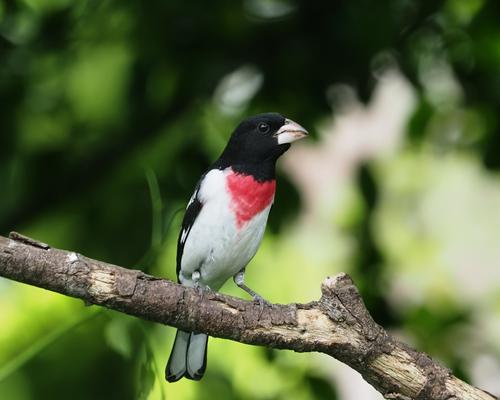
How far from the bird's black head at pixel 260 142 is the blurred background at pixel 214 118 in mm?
772

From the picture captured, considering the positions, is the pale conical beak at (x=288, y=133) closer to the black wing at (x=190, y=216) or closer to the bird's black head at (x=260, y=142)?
the bird's black head at (x=260, y=142)

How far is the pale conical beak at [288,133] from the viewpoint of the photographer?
400 cm

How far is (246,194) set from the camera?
4148mm

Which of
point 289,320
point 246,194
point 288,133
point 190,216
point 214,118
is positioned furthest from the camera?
point 214,118

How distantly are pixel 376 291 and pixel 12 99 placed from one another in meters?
2.06

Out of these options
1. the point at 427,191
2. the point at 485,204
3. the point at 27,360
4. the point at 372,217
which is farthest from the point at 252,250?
the point at 485,204

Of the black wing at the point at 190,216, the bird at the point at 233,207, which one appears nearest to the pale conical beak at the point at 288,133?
the bird at the point at 233,207

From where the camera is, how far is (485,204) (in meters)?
8.51

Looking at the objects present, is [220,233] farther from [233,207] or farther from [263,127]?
[263,127]

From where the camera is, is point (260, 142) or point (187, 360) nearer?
point (260, 142)

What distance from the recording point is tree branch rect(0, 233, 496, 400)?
3.31 meters

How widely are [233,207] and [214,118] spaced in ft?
4.00

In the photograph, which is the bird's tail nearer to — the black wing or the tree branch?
the black wing

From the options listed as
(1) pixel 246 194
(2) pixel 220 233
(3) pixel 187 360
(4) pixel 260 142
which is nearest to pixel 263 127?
(4) pixel 260 142
